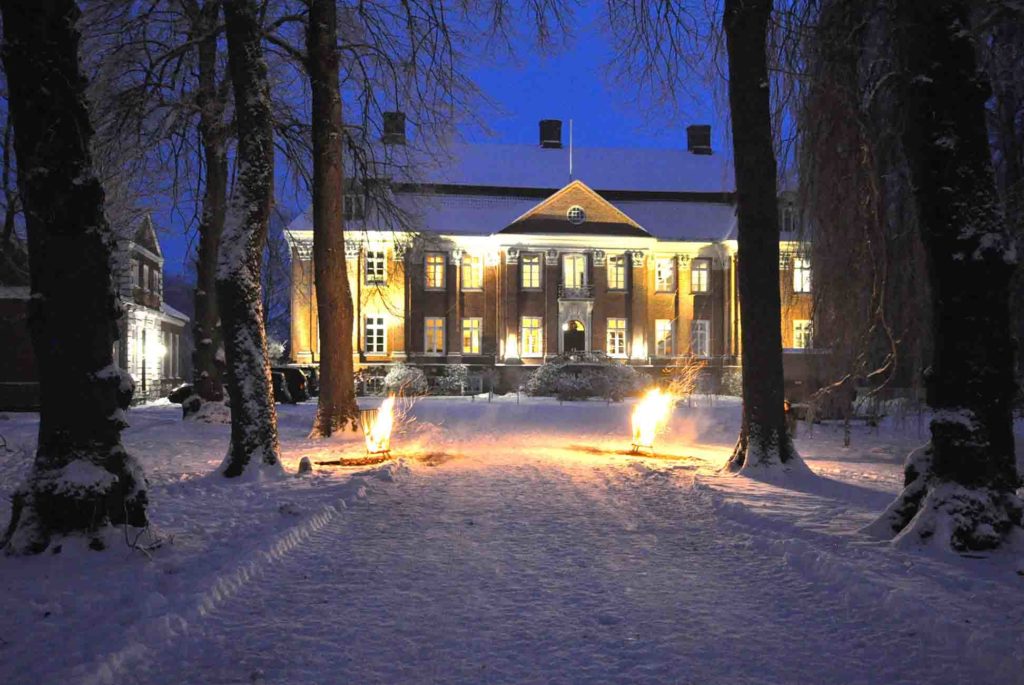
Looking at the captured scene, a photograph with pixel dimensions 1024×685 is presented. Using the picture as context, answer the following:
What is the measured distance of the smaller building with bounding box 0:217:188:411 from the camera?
25625mm

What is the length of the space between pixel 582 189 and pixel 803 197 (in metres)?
28.8

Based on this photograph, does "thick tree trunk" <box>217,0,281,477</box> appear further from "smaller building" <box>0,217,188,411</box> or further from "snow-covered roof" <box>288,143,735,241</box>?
"snow-covered roof" <box>288,143,735,241</box>

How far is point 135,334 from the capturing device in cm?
3603

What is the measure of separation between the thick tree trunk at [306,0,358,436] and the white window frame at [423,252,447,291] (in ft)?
79.8

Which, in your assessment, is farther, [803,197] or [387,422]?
[387,422]

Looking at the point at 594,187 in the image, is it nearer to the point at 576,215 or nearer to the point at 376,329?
the point at 576,215

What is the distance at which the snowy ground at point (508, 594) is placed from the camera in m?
3.71

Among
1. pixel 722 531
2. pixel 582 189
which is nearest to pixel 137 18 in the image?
pixel 722 531

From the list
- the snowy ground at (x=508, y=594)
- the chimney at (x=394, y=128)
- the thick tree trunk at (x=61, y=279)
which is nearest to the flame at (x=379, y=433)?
the snowy ground at (x=508, y=594)

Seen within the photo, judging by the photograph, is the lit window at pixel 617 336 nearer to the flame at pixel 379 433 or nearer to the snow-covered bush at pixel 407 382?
the snow-covered bush at pixel 407 382

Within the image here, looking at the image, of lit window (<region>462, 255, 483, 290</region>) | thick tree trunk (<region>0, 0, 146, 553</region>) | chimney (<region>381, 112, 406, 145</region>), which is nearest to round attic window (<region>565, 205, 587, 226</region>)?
lit window (<region>462, 255, 483, 290</region>)

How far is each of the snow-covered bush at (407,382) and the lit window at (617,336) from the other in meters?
12.3

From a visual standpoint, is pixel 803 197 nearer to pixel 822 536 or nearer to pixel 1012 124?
pixel 1012 124

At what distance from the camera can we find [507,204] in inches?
1629
